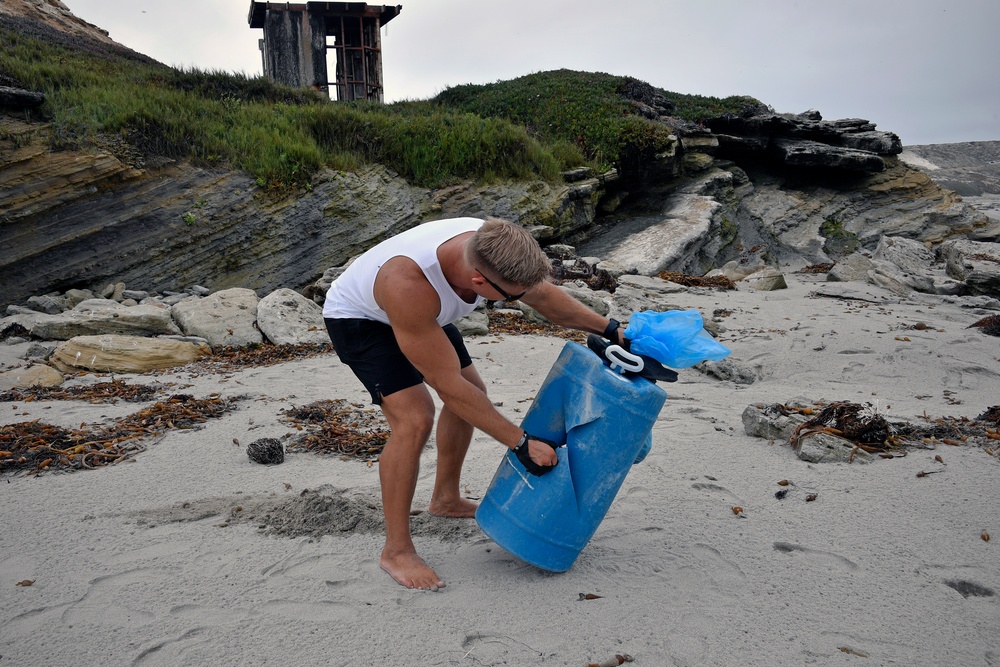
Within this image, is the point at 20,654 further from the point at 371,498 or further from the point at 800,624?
the point at 800,624

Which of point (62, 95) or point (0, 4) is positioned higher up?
point (0, 4)

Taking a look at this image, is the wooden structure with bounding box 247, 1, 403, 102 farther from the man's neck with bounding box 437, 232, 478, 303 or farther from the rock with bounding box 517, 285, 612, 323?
the man's neck with bounding box 437, 232, 478, 303

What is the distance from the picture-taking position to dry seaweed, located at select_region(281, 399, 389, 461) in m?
4.02

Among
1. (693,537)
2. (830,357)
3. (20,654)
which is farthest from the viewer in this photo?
(830,357)

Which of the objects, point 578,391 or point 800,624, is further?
point 578,391

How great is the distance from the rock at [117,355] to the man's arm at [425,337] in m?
4.54

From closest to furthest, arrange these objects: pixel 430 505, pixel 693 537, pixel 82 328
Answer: pixel 693 537 → pixel 430 505 → pixel 82 328

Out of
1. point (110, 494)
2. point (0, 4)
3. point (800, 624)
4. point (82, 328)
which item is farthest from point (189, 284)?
point (0, 4)

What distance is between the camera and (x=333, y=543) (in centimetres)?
287

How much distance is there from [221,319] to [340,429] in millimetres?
3842

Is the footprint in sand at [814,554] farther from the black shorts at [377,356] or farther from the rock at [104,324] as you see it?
the rock at [104,324]

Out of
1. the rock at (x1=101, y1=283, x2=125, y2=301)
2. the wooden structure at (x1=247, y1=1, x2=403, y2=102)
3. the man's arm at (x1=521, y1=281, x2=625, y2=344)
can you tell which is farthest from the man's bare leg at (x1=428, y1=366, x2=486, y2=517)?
the wooden structure at (x1=247, y1=1, x2=403, y2=102)

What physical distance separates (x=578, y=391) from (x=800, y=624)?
3.48 feet

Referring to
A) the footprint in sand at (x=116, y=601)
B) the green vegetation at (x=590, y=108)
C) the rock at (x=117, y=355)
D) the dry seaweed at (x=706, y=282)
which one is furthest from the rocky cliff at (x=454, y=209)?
the footprint in sand at (x=116, y=601)
